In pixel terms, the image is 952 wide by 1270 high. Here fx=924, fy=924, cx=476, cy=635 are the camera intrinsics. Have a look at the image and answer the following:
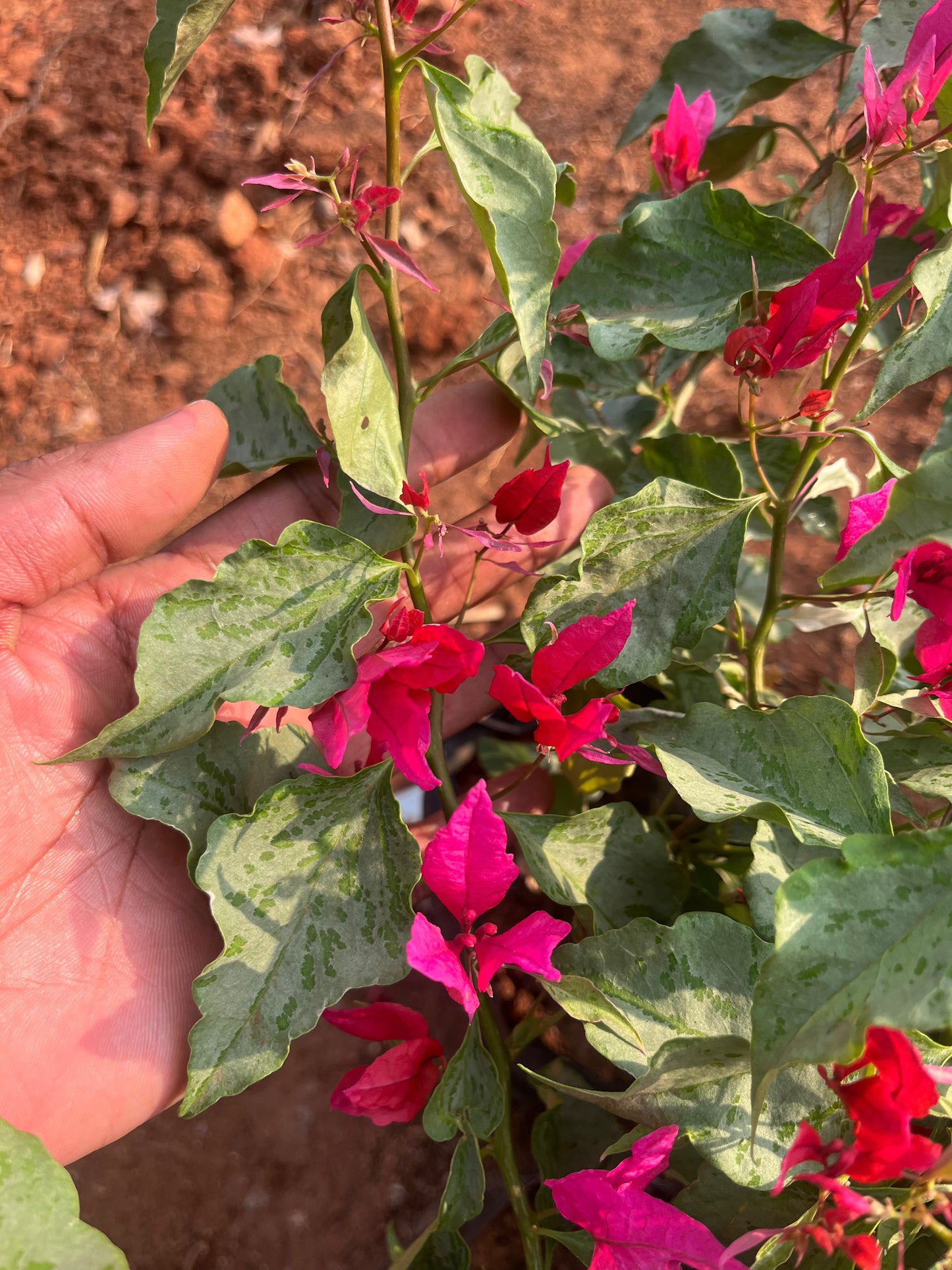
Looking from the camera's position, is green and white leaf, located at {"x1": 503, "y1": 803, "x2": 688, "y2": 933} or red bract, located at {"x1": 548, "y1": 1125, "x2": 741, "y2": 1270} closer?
red bract, located at {"x1": 548, "y1": 1125, "x2": 741, "y2": 1270}

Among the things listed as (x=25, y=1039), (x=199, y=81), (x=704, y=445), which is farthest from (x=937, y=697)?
(x=199, y=81)

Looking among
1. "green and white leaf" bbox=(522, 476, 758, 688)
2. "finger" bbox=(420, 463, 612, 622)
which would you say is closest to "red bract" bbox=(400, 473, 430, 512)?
"green and white leaf" bbox=(522, 476, 758, 688)

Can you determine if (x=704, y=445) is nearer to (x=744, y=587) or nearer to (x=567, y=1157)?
(x=744, y=587)

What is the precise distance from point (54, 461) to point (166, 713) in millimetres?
357

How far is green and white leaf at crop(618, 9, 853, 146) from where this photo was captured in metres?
0.87

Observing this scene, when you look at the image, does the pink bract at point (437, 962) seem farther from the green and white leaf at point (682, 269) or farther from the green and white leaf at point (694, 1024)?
the green and white leaf at point (682, 269)

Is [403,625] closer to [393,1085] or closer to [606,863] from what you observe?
[606,863]

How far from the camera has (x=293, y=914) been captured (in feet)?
2.13

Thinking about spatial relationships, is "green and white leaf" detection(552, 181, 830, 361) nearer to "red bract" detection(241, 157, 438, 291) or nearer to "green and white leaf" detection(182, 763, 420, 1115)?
"red bract" detection(241, 157, 438, 291)

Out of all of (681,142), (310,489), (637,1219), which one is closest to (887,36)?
(681,142)

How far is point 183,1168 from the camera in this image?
1.17 metres

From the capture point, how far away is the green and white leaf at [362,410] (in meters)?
0.60

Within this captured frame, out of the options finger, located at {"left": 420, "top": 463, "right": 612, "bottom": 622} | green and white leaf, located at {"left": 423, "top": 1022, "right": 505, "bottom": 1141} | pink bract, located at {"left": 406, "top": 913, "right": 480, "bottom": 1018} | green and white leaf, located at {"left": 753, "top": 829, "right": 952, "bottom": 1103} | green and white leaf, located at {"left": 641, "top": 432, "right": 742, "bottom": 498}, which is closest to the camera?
green and white leaf, located at {"left": 753, "top": 829, "right": 952, "bottom": 1103}

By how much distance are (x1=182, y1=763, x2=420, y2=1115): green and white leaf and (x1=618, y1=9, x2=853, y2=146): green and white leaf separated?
0.71 m
